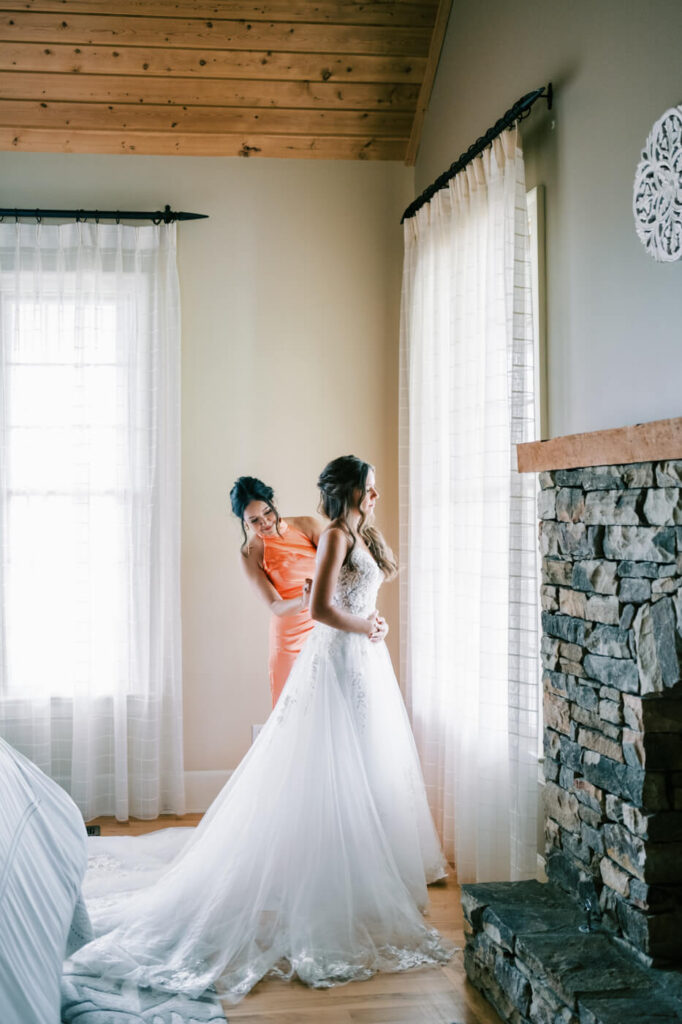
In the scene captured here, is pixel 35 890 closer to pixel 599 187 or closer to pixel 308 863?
pixel 308 863

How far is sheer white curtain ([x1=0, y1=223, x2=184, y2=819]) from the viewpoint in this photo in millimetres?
4363

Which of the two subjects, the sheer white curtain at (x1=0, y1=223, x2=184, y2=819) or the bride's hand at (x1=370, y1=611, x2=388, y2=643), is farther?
the sheer white curtain at (x1=0, y1=223, x2=184, y2=819)

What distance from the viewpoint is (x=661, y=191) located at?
225 centimetres

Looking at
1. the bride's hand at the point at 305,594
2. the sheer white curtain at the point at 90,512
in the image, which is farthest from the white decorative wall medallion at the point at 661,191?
the sheer white curtain at the point at 90,512

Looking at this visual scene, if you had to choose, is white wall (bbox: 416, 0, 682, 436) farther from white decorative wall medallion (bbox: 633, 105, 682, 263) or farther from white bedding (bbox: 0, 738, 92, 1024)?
white bedding (bbox: 0, 738, 92, 1024)

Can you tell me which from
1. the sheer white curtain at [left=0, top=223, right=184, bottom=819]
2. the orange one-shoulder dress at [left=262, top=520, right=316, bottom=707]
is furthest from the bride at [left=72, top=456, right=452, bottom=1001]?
the sheer white curtain at [left=0, top=223, right=184, bottom=819]

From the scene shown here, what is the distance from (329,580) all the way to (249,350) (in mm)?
1677

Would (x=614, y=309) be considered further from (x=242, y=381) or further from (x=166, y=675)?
(x=166, y=675)

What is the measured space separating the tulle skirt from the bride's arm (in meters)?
0.08

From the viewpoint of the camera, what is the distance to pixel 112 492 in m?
4.42

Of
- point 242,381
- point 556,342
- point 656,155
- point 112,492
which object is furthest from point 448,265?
point 112,492

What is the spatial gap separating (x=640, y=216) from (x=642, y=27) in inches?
18.4

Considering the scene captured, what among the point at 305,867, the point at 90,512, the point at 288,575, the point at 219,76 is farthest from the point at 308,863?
the point at 219,76

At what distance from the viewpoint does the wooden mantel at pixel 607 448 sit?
2080 mm
